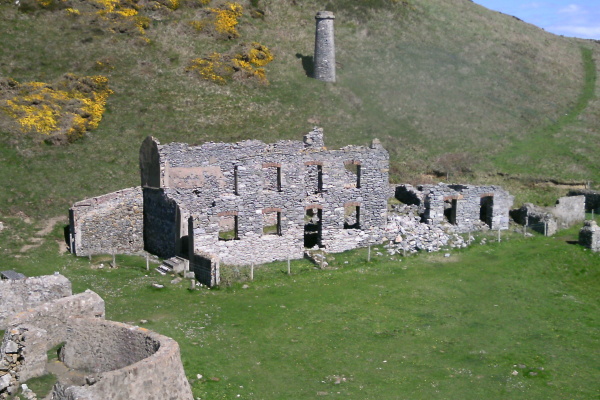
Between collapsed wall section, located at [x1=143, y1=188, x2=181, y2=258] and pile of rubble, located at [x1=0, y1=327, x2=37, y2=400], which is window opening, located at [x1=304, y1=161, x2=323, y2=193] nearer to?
collapsed wall section, located at [x1=143, y1=188, x2=181, y2=258]

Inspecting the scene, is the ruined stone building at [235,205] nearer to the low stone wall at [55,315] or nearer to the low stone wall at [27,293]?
the low stone wall at [27,293]

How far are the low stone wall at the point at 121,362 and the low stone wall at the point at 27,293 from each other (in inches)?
161

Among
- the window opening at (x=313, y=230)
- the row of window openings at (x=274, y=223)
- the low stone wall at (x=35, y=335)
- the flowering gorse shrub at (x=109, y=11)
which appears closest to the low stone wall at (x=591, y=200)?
the row of window openings at (x=274, y=223)

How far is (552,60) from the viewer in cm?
7544

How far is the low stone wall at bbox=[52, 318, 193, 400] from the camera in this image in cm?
1689

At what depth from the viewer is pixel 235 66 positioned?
59031 mm

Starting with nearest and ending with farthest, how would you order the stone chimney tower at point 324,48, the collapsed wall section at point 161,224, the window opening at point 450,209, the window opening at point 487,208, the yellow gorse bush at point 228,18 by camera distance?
the collapsed wall section at point 161,224
the window opening at point 450,209
the window opening at point 487,208
the stone chimney tower at point 324,48
the yellow gorse bush at point 228,18

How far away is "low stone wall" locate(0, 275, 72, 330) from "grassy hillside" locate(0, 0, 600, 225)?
1262 cm

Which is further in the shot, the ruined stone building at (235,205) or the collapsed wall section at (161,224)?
the ruined stone building at (235,205)

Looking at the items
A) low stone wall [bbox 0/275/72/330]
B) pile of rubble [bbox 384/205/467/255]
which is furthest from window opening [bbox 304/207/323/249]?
low stone wall [bbox 0/275/72/330]

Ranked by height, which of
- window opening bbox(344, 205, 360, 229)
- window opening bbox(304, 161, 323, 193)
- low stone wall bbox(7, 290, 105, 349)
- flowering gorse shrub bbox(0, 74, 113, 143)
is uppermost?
flowering gorse shrub bbox(0, 74, 113, 143)

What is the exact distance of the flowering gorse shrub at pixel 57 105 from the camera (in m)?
44.3

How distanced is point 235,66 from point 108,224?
94.1 ft

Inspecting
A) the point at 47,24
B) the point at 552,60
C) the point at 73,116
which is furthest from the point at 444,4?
the point at 73,116
